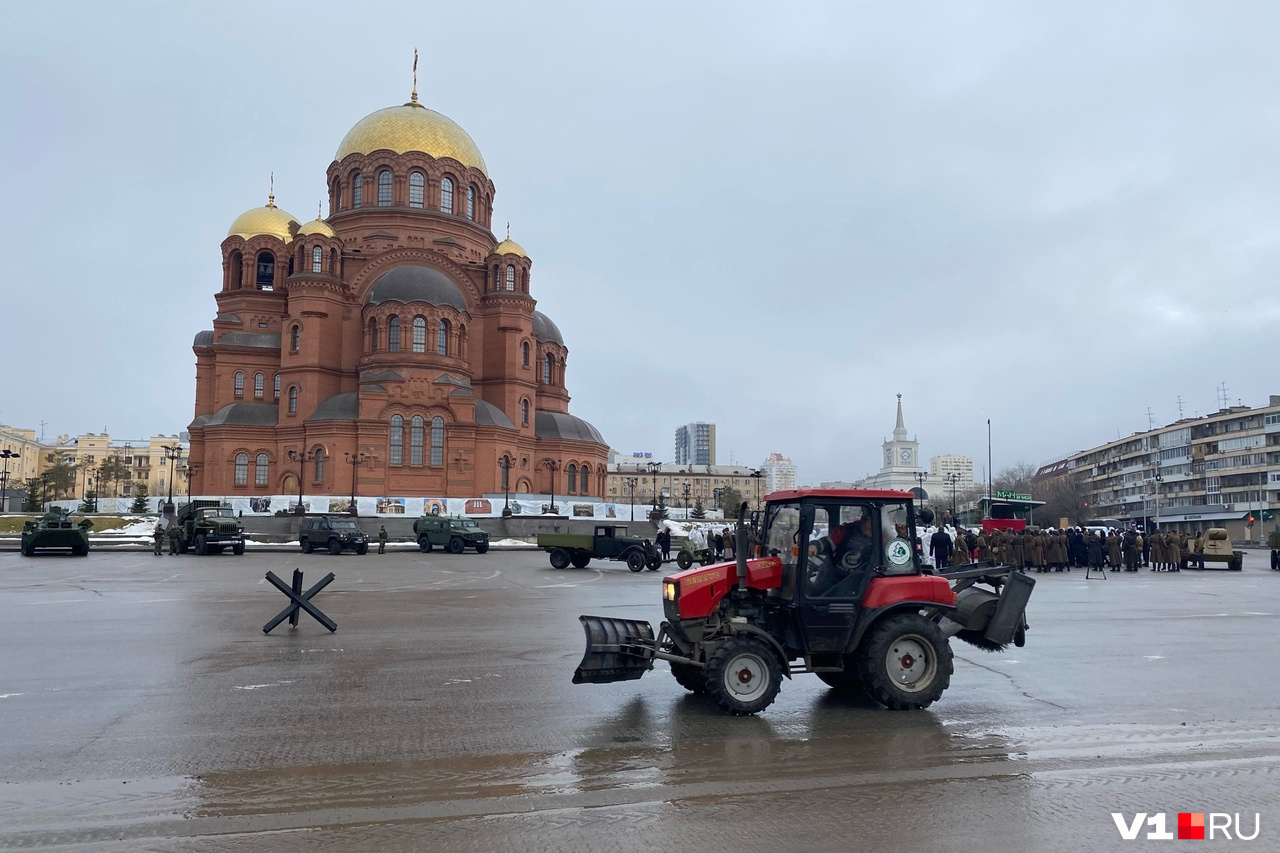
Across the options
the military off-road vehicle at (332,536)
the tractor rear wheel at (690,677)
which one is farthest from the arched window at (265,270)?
the tractor rear wheel at (690,677)

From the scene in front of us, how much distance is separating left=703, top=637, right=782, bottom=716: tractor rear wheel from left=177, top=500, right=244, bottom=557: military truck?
105 ft

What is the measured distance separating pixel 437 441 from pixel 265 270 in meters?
19.7

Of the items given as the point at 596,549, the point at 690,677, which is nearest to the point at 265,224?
the point at 596,549

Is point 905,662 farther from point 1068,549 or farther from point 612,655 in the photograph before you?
point 1068,549

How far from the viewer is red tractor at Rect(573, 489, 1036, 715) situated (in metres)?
7.64

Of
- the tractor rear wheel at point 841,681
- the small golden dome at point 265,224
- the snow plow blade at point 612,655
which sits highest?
the small golden dome at point 265,224

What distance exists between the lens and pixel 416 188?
57625mm

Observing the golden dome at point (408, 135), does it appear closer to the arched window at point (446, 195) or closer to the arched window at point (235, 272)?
the arched window at point (446, 195)

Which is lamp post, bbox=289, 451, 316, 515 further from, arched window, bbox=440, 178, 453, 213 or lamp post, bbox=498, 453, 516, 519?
arched window, bbox=440, 178, 453, 213

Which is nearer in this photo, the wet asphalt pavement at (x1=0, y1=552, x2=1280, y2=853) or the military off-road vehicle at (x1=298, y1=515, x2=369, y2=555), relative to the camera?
the wet asphalt pavement at (x1=0, y1=552, x2=1280, y2=853)

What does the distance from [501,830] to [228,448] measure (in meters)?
53.8

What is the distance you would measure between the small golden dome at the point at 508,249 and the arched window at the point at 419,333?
8.71 metres

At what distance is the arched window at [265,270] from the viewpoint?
5903 cm

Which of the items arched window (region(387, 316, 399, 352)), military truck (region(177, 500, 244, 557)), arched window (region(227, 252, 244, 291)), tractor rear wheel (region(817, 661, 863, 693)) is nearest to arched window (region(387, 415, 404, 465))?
arched window (region(387, 316, 399, 352))
